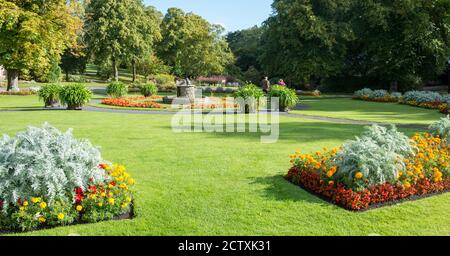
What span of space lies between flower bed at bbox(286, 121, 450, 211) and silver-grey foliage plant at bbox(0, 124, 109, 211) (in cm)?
364

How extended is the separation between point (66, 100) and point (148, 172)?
1506 cm

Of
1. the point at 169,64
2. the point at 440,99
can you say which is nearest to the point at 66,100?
the point at 440,99

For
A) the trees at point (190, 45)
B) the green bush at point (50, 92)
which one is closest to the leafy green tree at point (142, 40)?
the trees at point (190, 45)

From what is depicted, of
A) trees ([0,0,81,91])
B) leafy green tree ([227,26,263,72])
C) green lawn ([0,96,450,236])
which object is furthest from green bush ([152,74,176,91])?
green lawn ([0,96,450,236])

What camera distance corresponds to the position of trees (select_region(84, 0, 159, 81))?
160 feet

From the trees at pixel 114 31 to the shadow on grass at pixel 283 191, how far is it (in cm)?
4392

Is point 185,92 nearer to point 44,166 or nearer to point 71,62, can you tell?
point 44,166

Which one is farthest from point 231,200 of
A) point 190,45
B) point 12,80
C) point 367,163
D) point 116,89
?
point 190,45

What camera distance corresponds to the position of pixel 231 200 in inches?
257

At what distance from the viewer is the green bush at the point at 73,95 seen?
21312 mm

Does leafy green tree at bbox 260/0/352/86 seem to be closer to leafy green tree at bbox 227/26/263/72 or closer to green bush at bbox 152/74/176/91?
leafy green tree at bbox 227/26/263/72

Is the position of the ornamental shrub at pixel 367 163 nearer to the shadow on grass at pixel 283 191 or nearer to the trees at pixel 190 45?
the shadow on grass at pixel 283 191

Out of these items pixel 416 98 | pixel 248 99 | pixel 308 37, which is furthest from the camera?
pixel 308 37

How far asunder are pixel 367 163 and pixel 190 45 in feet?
166
